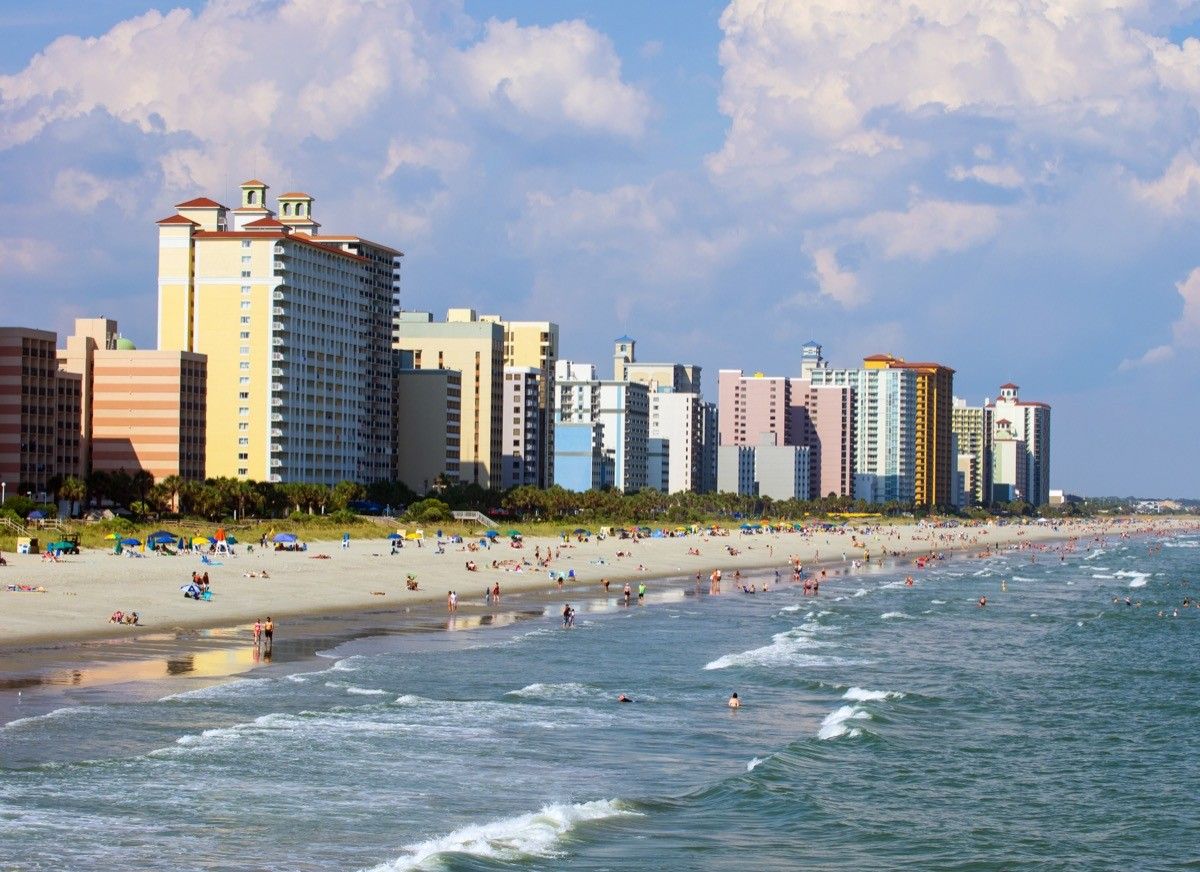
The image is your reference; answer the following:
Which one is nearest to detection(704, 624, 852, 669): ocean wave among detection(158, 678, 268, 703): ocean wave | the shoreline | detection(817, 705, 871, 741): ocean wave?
detection(817, 705, 871, 741): ocean wave

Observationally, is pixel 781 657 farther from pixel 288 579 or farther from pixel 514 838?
pixel 288 579

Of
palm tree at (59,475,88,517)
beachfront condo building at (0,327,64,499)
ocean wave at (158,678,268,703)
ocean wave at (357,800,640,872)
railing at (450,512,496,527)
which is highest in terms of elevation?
beachfront condo building at (0,327,64,499)

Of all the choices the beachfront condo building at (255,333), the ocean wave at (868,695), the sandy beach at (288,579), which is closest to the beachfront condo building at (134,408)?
the beachfront condo building at (255,333)

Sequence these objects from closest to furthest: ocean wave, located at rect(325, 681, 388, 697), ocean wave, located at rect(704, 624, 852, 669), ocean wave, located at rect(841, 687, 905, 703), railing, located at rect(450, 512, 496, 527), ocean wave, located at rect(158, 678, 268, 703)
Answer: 1. ocean wave, located at rect(158, 678, 268, 703)
2. ocean wave, located at rect(325, 681, 388, 697)
3. ocean wave, located at rect(841, 687, 905, 703)
4. ocean wave, located at rect(704, 624, 852, 669)
5. railing, located at rect(450, 512, 496, 527)

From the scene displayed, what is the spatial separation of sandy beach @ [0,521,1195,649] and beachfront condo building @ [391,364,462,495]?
50156mm

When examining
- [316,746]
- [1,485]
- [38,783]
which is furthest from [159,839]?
[1,485]

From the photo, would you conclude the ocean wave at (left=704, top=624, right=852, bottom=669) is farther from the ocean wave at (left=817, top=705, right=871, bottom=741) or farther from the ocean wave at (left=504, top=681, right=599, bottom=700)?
the ocean wave at (left=817, top=705, right=871, bottom=741)

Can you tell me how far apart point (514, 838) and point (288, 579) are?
174ft

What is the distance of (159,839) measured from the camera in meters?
26.5

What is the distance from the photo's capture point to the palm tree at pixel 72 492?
395 ft

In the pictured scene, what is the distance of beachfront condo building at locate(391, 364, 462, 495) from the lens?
187000mm

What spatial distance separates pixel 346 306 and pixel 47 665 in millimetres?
127101

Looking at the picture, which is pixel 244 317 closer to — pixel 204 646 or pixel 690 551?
pixel 690 551

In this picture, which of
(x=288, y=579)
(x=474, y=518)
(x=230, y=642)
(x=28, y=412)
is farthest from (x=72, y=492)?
(x=230, y=642)
